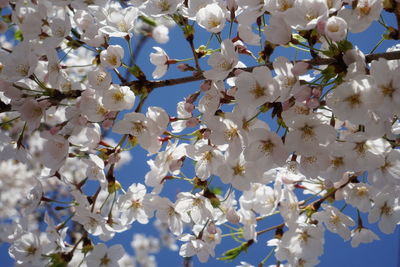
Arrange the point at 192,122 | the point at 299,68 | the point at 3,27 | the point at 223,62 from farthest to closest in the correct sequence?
the point at 3,27 → the point at 192,122 → the point at 223,62 → the point at 299,68

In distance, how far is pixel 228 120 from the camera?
1698mm

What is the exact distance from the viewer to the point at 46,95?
189cm

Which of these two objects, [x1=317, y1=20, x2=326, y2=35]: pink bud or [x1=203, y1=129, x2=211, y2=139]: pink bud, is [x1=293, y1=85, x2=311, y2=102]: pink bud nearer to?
[x1=317, y1=20, x2=326, y2=35]: pink bud

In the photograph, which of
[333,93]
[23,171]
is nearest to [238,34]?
[333,93]

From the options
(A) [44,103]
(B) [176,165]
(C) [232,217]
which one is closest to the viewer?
(A) [44,103]

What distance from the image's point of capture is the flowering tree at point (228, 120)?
5.16 ft

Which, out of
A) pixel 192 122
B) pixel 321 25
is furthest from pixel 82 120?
pixel 321 25

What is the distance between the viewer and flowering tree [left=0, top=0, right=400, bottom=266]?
5.16ft

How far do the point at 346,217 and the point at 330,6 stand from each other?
1.25m

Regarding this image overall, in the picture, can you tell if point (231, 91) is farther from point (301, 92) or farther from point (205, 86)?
point (301, 92)

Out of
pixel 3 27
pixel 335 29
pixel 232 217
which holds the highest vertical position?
pixel 335 29

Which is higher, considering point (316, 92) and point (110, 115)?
point (316, 92)

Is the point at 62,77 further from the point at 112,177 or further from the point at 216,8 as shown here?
the point at 216,8

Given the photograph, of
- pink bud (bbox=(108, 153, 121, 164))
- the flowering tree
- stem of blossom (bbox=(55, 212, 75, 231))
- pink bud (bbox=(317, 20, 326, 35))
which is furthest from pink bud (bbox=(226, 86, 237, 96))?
stem of blossom (bbox=(55, 212, 75, 231))
